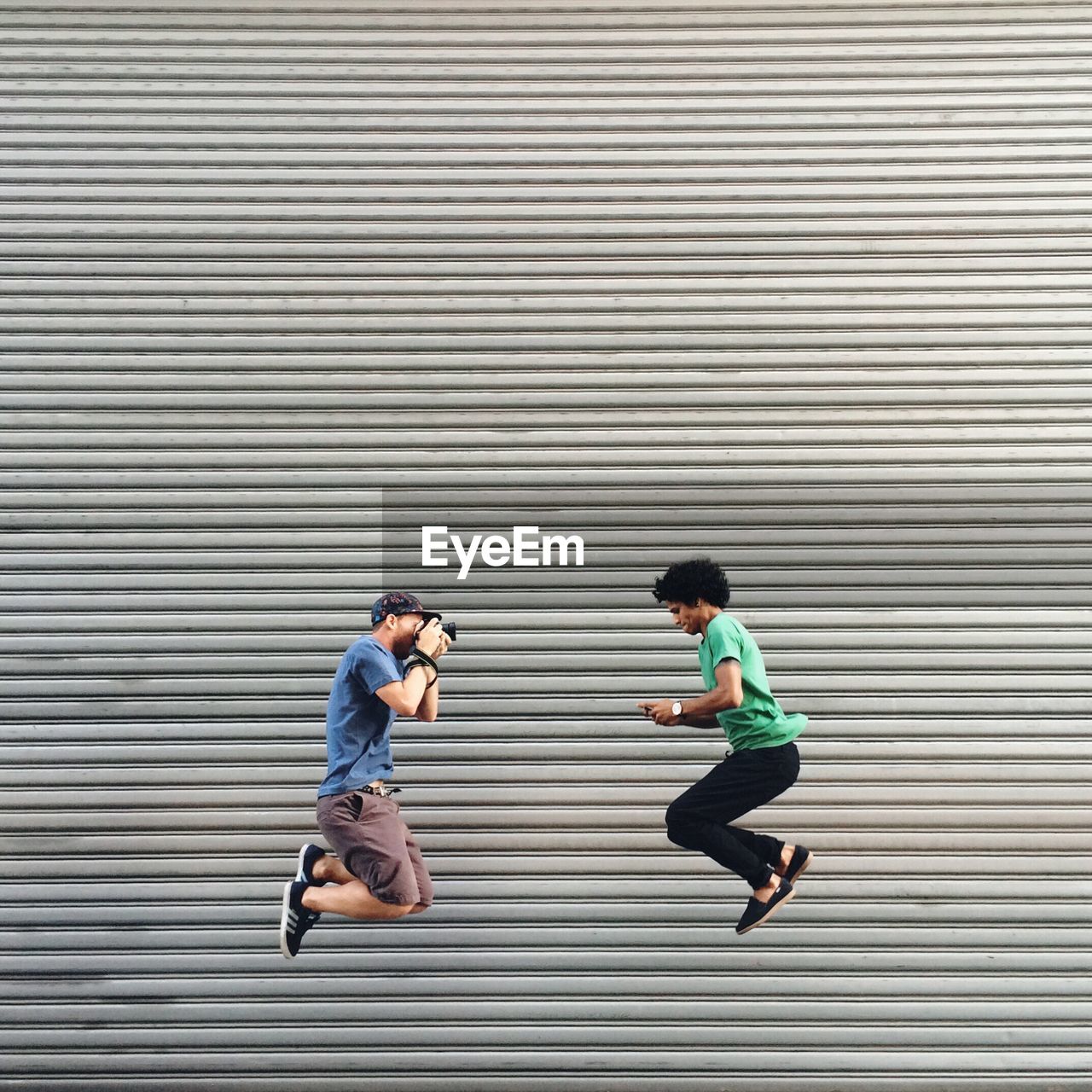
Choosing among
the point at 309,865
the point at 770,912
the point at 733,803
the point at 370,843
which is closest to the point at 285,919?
the point at 309,865

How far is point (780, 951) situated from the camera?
14.3 feet

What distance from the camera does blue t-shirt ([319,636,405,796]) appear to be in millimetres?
3885

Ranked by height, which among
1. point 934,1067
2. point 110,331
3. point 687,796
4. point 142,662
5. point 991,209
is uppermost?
point 991,209

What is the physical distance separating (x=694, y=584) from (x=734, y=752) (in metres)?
0.84

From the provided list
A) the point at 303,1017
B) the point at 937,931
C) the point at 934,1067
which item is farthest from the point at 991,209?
the point at 303,1017

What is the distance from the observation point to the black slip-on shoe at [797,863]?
4211mm

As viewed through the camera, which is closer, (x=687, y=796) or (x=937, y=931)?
(x=687, y=796)

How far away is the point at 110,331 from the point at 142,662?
6.02 feet

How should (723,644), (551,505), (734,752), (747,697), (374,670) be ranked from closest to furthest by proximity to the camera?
(374,670), (723,644), (747,697), (734,752), (551,505)

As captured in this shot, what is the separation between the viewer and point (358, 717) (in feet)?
13.1

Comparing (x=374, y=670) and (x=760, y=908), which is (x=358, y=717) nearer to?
(x=374, y=670)

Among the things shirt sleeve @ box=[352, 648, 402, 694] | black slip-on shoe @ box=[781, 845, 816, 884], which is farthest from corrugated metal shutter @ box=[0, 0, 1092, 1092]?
shirt sleeve @ box=[352, 648, 402, 694]

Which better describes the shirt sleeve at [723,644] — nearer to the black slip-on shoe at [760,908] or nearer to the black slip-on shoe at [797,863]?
the black slip-on shoe at [797,863]

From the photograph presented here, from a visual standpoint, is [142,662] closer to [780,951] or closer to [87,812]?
[87,812]
